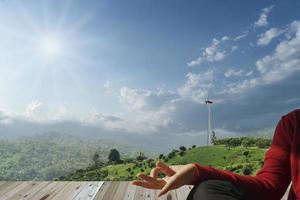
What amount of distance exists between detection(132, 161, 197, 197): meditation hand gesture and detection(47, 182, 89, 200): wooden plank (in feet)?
7.05

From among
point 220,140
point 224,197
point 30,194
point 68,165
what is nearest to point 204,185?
point 224,197

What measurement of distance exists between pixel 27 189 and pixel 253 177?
2.69m

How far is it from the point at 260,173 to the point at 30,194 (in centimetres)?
245

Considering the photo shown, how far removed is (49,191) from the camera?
3695 mm

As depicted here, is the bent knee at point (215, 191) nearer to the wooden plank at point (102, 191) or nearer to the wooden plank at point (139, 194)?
the wooden plank at point (139, 194)

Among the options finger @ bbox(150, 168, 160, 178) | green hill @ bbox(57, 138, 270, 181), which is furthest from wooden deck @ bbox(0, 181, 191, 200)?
green hill @ bbox(57, 138, 270, 181)

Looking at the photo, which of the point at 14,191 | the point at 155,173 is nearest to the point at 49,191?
the point at 14,191

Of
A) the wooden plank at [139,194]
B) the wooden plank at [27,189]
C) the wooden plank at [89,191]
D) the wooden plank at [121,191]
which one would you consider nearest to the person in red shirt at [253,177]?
the wooden plank at [139,194]

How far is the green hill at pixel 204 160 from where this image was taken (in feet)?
50.9

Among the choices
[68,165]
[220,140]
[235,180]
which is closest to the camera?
[235,180]

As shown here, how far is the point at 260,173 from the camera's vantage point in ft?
5.46

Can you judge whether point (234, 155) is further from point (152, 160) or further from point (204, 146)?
point (152, 160)

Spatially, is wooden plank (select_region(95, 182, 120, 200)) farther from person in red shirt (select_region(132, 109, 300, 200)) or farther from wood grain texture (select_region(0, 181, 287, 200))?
person in red shirt (select_region(132, 109, 300, 200))

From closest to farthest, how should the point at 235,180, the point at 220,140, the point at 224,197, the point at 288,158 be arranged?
1. the point at 224,197
2. the point at 235,180
3. the point at 288,158
4. the point at 220,140
